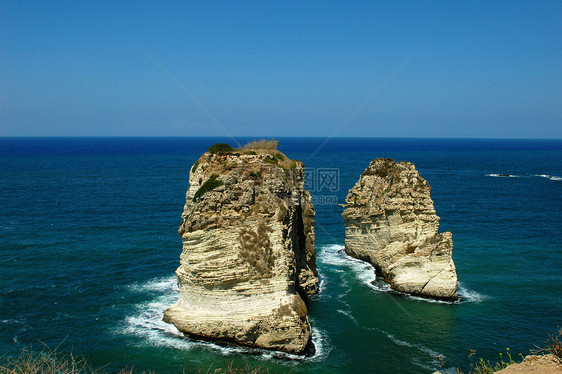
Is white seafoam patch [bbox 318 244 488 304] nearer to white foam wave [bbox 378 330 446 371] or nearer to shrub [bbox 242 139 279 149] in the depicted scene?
white foam wave [bbox 378 330 446 371]

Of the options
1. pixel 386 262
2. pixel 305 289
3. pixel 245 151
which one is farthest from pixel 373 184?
pixel 245 151

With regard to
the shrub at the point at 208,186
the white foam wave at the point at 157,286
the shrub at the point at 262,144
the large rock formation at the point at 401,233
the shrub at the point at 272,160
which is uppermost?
the shrub at the point at 262,144

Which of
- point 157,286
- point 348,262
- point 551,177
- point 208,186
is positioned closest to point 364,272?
point 348,262

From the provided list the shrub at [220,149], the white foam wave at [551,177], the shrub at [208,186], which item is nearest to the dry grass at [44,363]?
the shrub at [208,186]

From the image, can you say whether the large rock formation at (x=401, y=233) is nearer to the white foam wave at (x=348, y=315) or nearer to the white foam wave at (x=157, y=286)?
the white foam wave at (x=348, y=315)

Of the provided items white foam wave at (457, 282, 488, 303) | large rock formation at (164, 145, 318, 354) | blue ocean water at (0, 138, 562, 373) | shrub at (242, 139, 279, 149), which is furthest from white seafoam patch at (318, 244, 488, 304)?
shrub at (242, 139, 279, 149)

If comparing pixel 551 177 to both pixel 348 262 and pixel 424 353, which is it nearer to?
pixel 348 262
